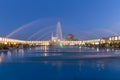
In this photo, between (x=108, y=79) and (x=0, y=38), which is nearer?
(x=108, y=79)

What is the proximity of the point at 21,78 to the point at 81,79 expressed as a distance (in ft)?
9.63

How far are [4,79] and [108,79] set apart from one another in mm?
4943

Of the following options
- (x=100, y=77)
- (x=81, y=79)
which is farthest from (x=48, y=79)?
(x=100, y=77)

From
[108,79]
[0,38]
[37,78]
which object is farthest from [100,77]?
[0,38]

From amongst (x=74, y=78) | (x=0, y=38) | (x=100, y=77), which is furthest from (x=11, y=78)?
(x=0, y=38)

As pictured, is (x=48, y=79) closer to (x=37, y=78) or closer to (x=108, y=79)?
(x=37, y=78)

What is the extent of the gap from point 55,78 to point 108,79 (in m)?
2.54

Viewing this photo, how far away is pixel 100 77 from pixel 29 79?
11.6 ft

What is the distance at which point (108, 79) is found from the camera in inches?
637

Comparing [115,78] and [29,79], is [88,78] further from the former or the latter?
[29,79]

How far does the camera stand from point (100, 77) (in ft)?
55.2

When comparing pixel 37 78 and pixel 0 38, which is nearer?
pixel 37 78

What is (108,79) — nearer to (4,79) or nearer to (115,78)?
(115,78)

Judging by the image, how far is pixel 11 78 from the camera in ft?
54.2
